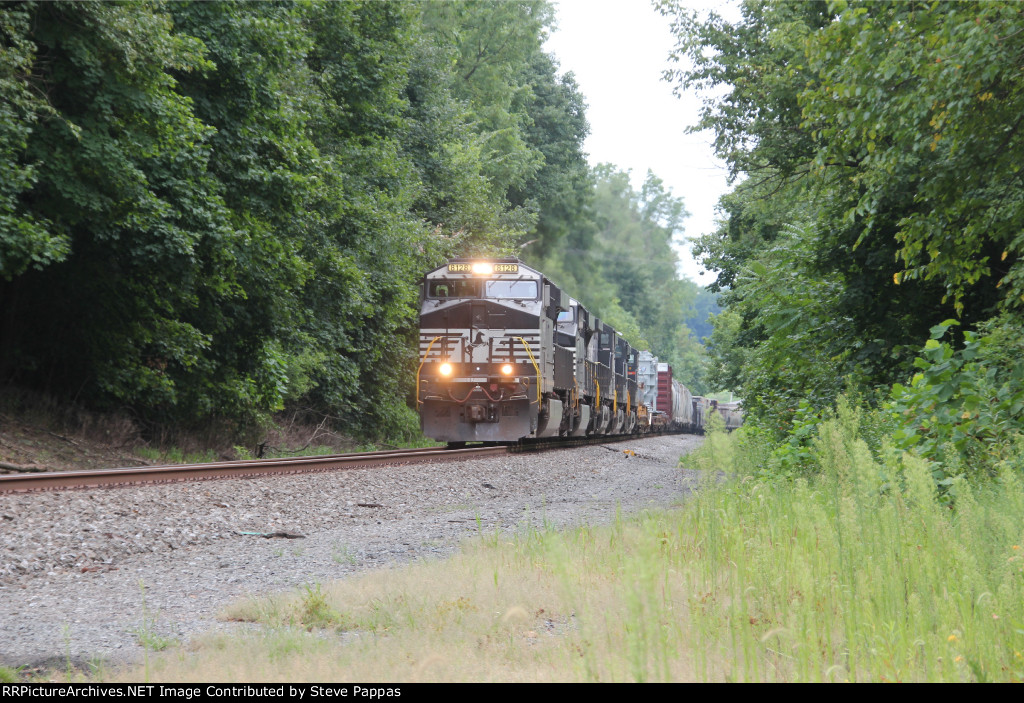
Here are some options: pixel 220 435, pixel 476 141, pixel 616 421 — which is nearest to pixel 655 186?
pixel 476 141

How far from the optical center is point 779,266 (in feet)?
47.1

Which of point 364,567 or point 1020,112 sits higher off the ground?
point 1020,112

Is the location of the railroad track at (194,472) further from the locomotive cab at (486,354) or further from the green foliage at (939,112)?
the green foliage at (939,112)

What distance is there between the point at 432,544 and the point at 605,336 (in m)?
21.7

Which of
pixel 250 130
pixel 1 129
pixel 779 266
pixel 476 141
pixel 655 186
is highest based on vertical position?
pixel 655 186

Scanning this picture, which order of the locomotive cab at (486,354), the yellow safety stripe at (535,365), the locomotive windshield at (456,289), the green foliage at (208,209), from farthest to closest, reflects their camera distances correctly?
the locomotive windshield at (456,289) → the locomotive cab at (486,354) → the yellow safety stripe at (535,365) → the green foliage at (208,209)

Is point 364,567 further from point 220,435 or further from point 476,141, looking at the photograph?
point 476,141

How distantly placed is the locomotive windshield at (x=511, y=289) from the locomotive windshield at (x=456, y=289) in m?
0.27

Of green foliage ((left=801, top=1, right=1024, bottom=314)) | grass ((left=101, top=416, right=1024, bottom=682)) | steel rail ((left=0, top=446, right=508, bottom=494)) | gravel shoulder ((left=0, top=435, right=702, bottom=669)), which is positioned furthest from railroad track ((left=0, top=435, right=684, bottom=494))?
green foliage ((left=801, top=1, right=1024, bottom=314))

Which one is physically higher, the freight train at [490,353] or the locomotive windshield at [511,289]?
the locomotive windshield at [511,289]

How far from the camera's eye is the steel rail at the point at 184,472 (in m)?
9.31

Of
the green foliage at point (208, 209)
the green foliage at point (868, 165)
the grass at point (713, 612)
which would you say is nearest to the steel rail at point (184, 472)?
the green foliage at point (208, 209)

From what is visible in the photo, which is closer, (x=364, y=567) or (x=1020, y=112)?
(x=364, y=567)

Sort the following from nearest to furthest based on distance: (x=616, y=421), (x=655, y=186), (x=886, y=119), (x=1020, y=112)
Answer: (x=1020, y=112), (x=886, y=119), (x=616, y=421), (x=655, y=186)
